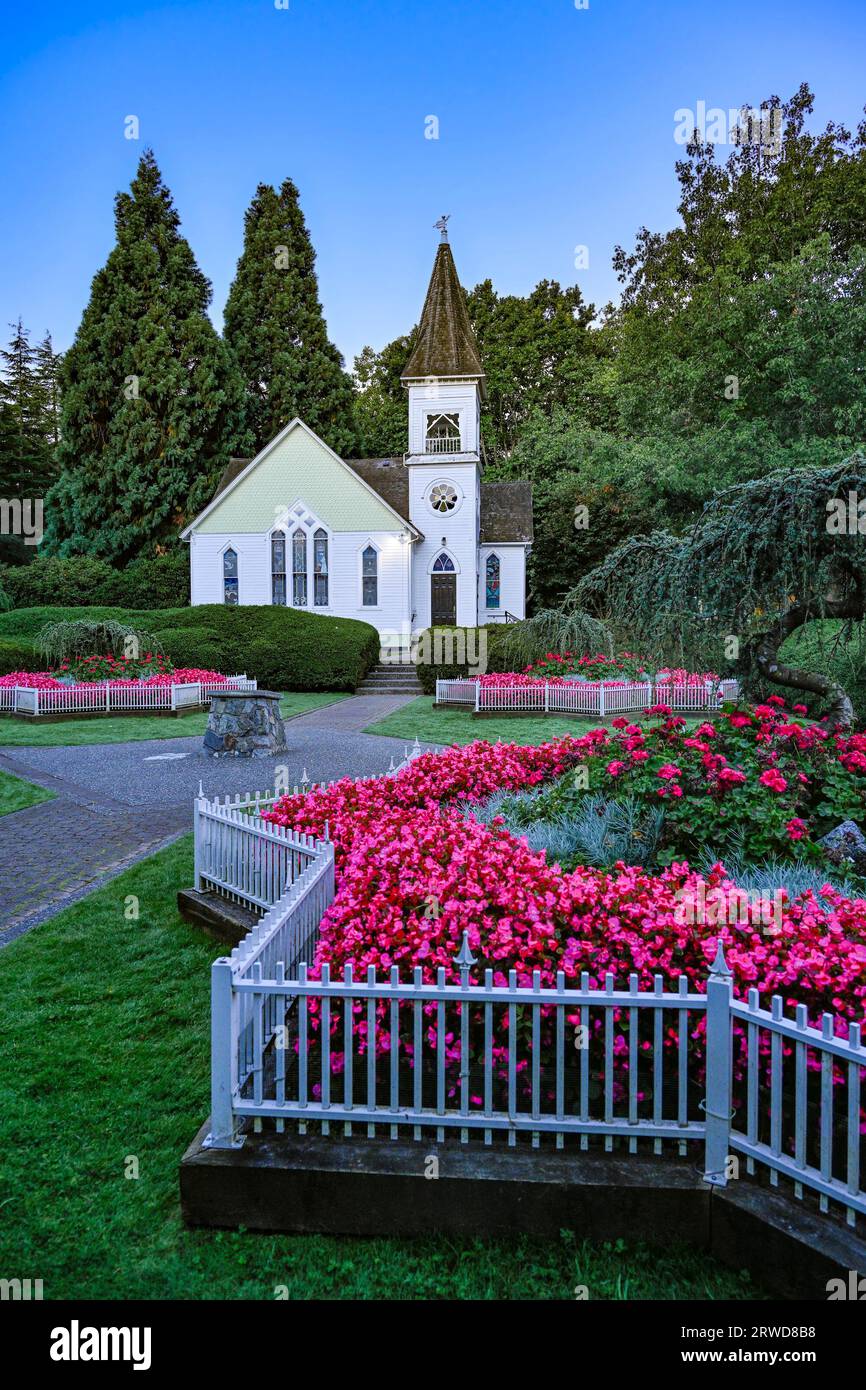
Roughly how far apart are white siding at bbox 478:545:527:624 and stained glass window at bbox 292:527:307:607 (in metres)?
7.58

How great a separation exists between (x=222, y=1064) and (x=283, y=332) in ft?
155

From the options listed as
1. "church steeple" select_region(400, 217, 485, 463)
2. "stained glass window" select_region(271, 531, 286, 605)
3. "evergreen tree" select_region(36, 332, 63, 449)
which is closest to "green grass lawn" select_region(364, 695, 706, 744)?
"stained glass window" select_region(271, 531, 286, 605)

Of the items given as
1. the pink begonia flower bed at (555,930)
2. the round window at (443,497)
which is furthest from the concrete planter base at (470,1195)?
the round window at (443,497)

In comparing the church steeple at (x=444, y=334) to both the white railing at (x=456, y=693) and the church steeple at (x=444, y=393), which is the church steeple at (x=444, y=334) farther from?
the white railing at (x=456, y=693)

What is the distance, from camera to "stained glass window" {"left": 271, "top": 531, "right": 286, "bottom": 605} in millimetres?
31703

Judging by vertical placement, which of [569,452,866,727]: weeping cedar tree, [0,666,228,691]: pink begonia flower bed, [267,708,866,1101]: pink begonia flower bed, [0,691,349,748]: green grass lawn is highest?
[569,452,866,727]: weeping cedar tree

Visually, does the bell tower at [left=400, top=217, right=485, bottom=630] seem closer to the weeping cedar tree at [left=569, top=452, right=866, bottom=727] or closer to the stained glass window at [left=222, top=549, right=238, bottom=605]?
the stained glass window at [left=222, top=549, right=238, bottom=605]

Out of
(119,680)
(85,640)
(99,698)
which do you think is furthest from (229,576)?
(99,698)

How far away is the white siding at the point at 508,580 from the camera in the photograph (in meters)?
34.5

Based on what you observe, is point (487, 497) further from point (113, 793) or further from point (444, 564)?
point (113, 793)

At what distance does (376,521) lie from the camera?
30828mm
